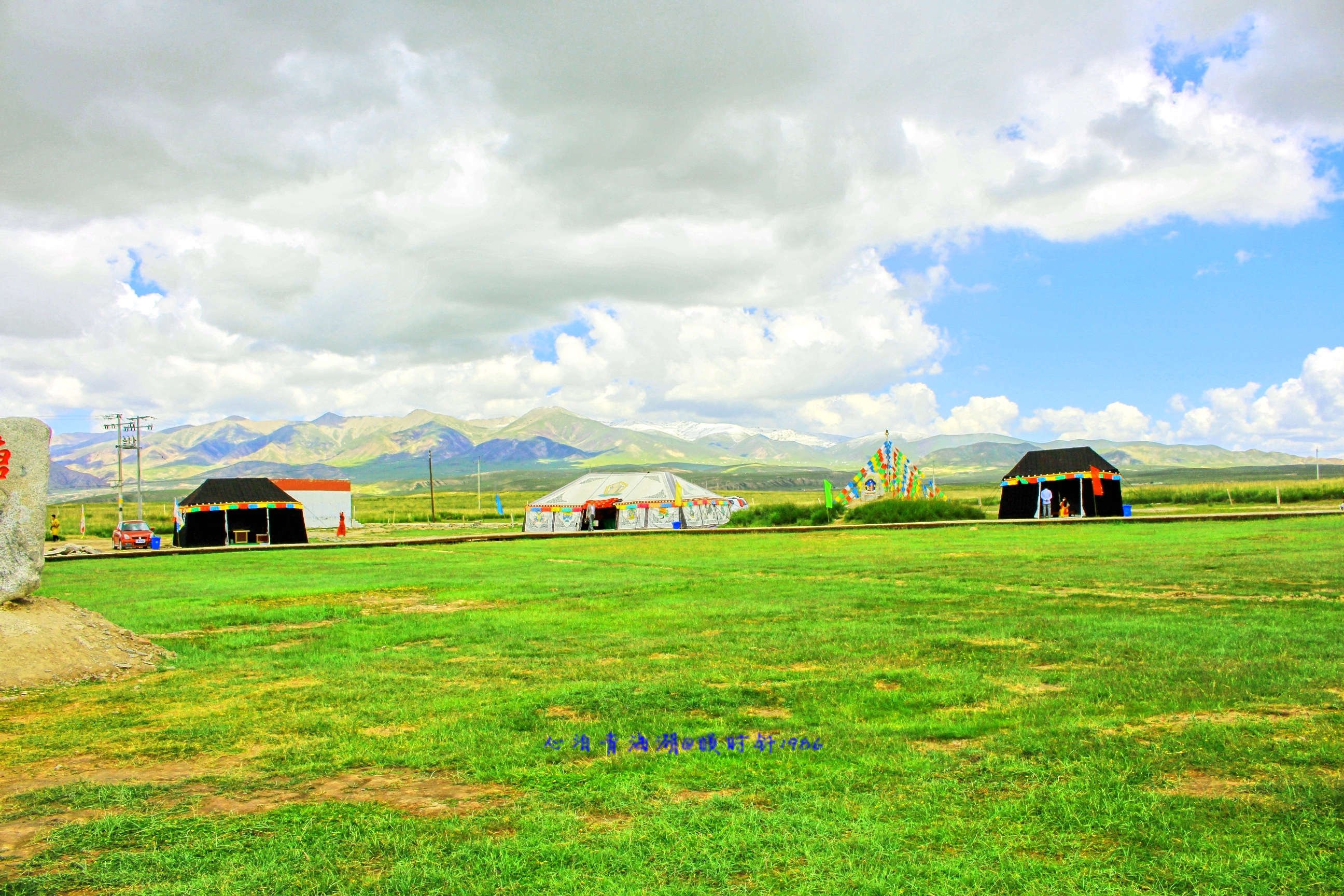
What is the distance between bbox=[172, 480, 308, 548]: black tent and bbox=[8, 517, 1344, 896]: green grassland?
102ft

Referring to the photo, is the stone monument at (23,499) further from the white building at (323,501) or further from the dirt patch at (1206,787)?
the white building at (323,501)

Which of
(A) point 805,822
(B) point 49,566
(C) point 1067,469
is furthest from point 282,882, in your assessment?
(C) point 1067,469

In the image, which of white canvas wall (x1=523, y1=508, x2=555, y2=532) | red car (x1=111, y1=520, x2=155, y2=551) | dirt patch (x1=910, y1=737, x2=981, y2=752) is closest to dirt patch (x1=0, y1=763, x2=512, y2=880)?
dirt patch (x1=910, y1=737, x2=981, y2=752)

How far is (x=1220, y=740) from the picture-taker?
4.80m

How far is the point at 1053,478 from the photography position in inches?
1544

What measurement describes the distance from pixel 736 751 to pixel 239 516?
42.2m

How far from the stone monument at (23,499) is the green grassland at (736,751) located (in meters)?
1.72

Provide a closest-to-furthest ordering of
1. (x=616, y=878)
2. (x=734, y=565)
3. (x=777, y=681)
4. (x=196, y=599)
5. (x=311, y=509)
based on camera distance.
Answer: (x=616, y=878)
(x=777, y=681)
(x=196, y=599)
(x=734, y=565)
(x=311, y=509)

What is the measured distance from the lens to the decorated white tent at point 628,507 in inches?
1800

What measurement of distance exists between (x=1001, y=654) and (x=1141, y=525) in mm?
25795

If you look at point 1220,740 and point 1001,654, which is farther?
point 1001,654

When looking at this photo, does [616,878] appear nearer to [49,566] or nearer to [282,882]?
[282,882]

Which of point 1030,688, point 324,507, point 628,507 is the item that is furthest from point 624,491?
point 1030,688

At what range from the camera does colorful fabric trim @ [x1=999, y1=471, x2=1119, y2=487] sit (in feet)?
126
